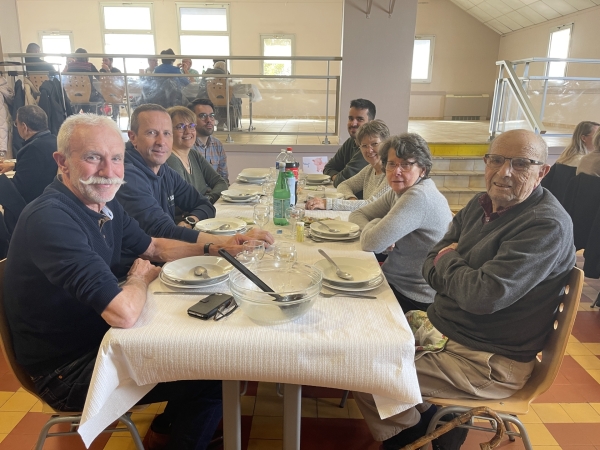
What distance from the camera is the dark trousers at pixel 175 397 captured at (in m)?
1.34

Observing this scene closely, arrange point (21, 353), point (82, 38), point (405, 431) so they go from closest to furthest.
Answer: point (21, 353), point (405, 431), point (82, 38)

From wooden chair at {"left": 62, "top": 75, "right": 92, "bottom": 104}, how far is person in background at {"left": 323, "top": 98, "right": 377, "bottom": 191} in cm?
322

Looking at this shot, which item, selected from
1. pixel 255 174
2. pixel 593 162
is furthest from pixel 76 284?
pixel 593 162

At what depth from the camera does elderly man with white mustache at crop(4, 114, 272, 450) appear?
1.21 meters

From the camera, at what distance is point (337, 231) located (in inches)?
79.0

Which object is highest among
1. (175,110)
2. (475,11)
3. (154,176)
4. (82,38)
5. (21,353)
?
(475,11)

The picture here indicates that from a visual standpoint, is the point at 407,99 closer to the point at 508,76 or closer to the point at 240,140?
the point at 508,76

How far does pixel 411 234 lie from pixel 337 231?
33 centimetres

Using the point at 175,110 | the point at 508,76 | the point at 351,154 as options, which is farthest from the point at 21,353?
the point at 508,76

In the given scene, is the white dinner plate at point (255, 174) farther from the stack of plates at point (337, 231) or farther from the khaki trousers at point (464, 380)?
the khaki trousers at point (464, 380)

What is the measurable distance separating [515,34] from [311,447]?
39.7ft

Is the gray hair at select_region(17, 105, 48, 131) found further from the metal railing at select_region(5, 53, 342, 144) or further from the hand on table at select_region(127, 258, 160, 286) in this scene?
the hand on table at select_region(127, 258, 160, 286)

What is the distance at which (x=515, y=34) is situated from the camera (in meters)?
11.1

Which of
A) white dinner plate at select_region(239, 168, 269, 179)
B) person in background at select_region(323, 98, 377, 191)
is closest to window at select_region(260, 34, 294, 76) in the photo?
person in background at select_region(323, 98, 377, 191)
